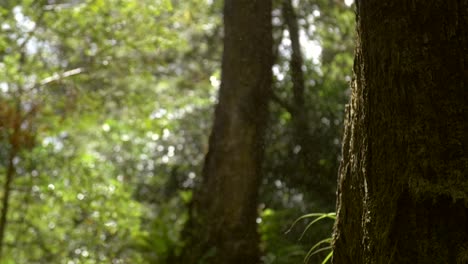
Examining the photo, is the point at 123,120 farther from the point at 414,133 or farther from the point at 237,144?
the point at 414,133

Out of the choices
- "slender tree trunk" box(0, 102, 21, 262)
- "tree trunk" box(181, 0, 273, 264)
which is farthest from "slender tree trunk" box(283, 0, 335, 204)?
"slender tree trunk" box(0, 102, 21, 262)

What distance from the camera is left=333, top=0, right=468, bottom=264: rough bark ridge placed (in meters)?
1.95

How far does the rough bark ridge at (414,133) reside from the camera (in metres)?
1.95

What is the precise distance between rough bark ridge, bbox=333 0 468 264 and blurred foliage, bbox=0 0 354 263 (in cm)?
410

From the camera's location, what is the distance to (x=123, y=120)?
10828mm

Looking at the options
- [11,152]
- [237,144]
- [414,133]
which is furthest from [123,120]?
[414,133]

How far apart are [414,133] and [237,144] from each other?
13.8ft

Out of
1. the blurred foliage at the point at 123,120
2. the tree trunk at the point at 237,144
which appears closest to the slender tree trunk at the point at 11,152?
the blurred foliage at the point at 123,120

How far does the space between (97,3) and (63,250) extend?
145 inches

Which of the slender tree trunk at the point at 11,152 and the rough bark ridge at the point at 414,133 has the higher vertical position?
the rough bark ridge at the point at 414,133

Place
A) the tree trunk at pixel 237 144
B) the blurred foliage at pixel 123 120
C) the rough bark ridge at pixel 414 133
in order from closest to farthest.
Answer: the rough bark ridge at pixel 414 133
the tree trunk at pixel 237 144
the blurred foliage at pixel 123 120

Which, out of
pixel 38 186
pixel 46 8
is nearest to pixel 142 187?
pixel 38 186

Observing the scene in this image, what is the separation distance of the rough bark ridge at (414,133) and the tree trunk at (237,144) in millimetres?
3968

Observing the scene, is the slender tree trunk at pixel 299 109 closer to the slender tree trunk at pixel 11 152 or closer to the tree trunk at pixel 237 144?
the tree trunk at pixel 237 144
